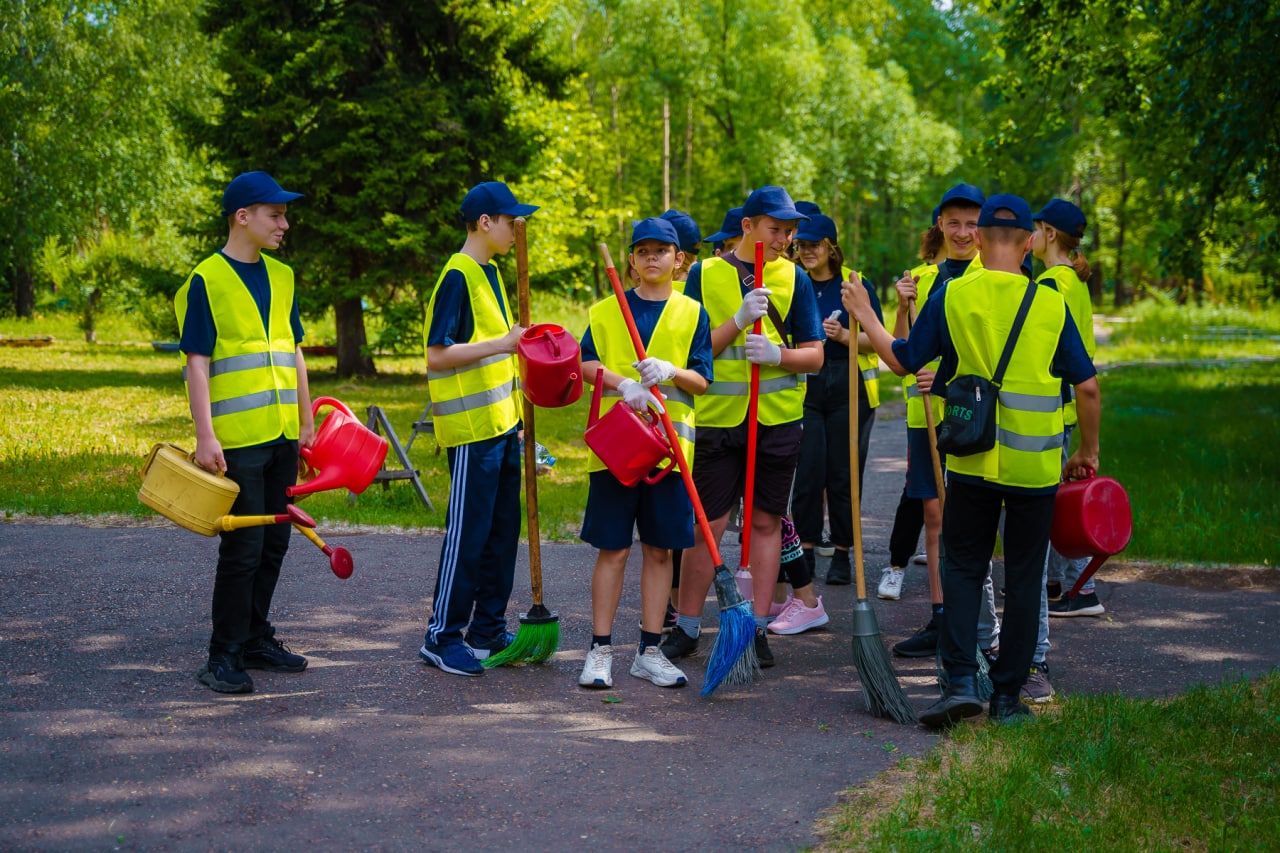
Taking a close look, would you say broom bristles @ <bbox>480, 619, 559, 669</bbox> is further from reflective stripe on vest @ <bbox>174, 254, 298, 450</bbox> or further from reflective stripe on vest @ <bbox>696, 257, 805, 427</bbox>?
reflective stripe on vest @ <bbox>174, 254, 298, 450</bbox>

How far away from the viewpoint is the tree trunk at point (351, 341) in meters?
21.1

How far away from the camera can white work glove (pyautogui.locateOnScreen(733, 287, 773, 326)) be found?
5367 mm

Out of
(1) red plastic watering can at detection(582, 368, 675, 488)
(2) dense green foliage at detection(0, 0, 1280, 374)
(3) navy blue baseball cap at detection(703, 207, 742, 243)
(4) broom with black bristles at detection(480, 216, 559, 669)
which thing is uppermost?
(2) dense green foliage at detection(0, 0, 1280, 374)

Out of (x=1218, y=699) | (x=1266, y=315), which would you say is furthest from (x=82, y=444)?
(x=1266, y=315)

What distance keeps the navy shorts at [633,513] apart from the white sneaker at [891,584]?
2276 millimetres

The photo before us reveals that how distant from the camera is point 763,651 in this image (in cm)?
582

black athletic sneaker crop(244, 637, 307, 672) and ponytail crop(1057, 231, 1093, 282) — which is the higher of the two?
ponytail crop(1057, 231, 1093, 282)

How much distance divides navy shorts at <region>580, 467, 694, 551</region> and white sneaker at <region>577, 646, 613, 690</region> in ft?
1.51

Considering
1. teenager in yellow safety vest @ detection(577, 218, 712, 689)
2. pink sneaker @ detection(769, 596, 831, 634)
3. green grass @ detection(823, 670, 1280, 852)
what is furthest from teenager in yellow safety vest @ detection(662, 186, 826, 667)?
green grass @ detection(823, 670, 1280, 852)

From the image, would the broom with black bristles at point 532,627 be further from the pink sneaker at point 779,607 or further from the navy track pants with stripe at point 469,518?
the pink sneaker at point 779,607

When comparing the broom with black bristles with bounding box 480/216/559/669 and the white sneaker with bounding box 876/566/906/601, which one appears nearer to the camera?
the broom with black bristles with bounding box 480/216/559/669

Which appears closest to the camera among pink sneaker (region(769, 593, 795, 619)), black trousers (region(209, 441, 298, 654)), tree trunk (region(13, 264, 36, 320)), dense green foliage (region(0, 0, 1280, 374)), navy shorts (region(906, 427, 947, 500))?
black trousers (region(209, 441, 298, 654))

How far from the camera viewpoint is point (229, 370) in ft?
16.7

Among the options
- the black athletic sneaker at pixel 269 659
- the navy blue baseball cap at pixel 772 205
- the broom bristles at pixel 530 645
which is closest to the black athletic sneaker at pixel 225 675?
the black athletic sneaker at pixel 269 659
